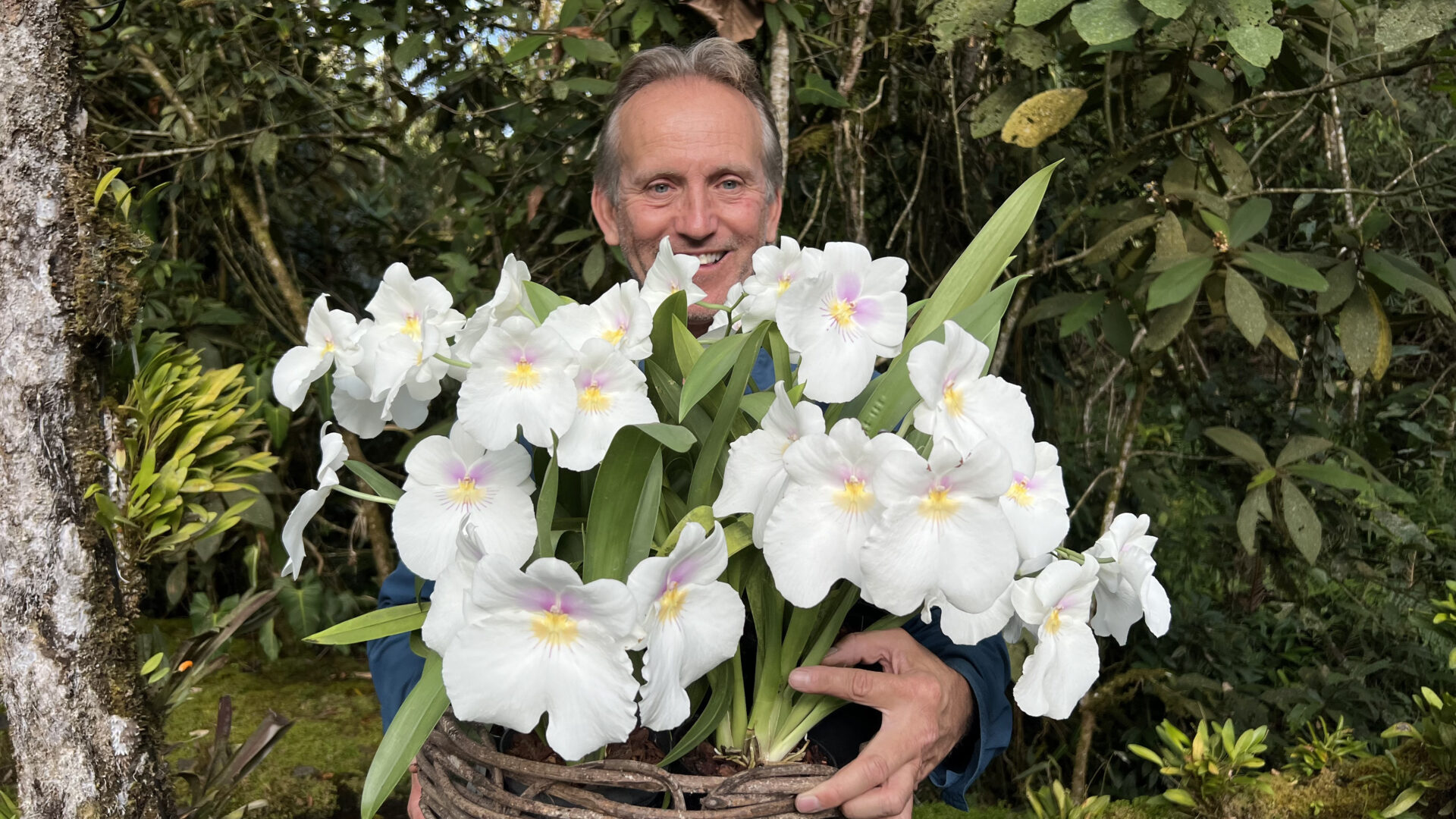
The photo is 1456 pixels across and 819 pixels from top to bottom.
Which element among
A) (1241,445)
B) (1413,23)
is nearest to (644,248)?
(1413,23)

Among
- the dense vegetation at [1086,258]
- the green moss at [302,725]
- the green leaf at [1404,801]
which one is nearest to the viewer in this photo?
the green leaf at [1404,801]

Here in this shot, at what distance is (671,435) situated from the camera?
2.18 ft

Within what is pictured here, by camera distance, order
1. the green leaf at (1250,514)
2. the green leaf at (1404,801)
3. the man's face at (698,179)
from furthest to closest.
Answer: the green leaf at (1250,514) < the green leaf at (1404,801) < the man's face at (698,179)

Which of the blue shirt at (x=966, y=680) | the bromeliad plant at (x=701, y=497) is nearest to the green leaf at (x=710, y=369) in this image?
the bromeliad plant at (x=701, y=497)

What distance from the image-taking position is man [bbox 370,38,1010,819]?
3.23 feet

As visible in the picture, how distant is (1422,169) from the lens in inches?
109

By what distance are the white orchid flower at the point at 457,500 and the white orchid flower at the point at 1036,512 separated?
1.05ft

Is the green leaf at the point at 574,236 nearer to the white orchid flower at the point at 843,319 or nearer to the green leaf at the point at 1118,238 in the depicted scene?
the green leaf at the point at 1118,238

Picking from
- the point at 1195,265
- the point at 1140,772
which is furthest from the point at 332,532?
the point at 1195,265

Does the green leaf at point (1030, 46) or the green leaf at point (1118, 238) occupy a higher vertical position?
the green leaf at point (1030, 46)

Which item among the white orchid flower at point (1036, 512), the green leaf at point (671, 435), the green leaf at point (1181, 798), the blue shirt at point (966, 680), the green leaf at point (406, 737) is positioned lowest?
the green leaf at point (1181, 798)

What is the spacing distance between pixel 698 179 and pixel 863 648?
881 millimetres

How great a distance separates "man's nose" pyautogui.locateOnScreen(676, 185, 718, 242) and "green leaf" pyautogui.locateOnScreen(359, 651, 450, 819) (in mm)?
900

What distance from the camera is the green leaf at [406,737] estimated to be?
69 centimetres
